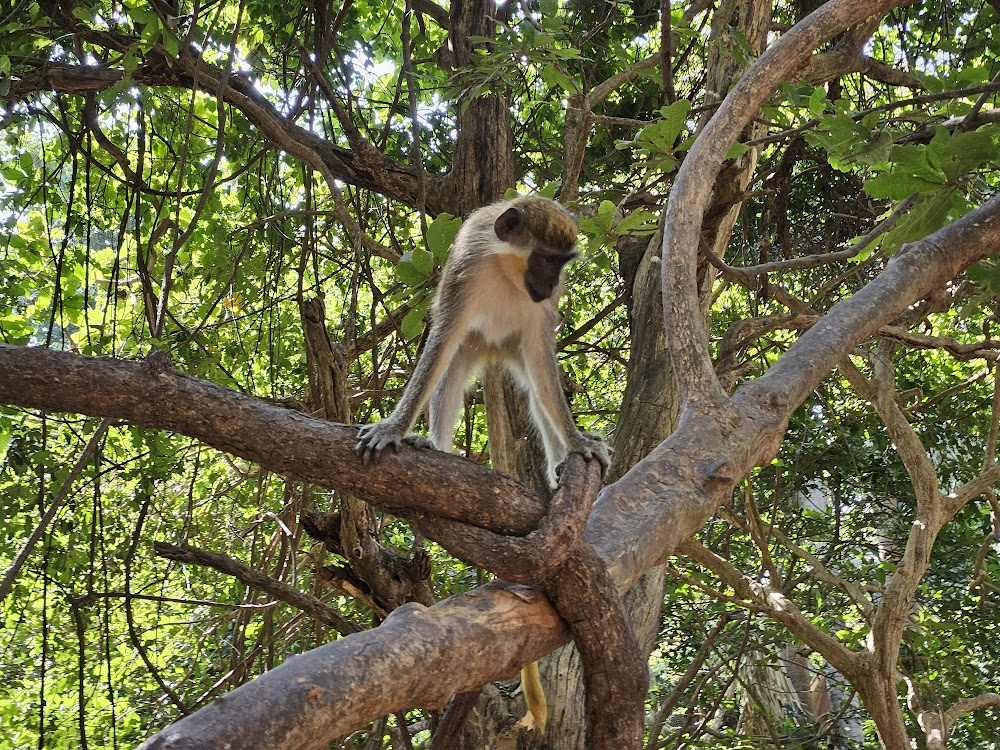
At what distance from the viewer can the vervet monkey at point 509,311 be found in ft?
12.0

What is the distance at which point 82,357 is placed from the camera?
1.83 meters

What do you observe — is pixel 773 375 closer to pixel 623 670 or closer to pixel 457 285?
pixel 623 670

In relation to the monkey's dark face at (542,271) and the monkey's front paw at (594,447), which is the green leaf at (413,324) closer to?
the monkey's dark face at (542,271)

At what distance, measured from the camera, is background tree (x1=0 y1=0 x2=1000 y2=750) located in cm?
202

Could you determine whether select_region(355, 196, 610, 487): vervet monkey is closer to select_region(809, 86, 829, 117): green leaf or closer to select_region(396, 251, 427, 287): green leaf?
select_region(396, 251, 427, 287): green leaf

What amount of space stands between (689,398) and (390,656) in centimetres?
123

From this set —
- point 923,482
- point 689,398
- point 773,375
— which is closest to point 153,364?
point 689,398

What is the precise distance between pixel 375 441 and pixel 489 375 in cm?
186

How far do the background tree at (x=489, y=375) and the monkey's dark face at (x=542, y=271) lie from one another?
0.39m

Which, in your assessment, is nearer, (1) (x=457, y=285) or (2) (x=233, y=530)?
(1) (x=457, y=285)

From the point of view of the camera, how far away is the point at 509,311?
3.90 meters

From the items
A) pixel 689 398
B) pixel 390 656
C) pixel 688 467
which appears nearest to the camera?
pixel 390 656

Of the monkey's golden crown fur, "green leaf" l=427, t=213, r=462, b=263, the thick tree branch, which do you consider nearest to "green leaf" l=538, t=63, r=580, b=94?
the monkey's golden crown fur

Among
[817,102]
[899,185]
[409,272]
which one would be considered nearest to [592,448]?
[409,272]
